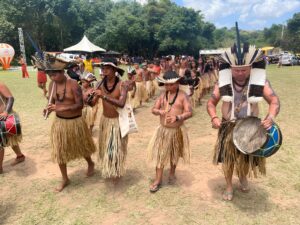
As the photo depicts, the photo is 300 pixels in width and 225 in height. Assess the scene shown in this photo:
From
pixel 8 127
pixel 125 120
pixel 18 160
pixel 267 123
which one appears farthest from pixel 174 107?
pixel 18 160

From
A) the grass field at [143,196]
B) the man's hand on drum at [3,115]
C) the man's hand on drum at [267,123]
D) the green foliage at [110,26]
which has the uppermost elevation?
the green foliage at [110,26]

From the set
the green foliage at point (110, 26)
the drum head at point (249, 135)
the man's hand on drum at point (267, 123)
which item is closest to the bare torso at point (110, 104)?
the drum head at point (249, 135)

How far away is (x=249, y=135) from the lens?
3.27 meters

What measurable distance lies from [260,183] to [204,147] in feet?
5.54

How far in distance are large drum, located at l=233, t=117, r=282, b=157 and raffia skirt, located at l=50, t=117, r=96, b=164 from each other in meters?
2.17

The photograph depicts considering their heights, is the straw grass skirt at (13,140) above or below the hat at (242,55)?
below

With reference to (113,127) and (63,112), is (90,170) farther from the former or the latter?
(63,112)

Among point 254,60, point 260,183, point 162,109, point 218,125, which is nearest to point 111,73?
point 162,109

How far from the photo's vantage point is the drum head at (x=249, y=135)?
316 centimetres

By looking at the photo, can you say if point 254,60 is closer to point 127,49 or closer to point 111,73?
point 111,73

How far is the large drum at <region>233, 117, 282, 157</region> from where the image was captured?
3082 mm

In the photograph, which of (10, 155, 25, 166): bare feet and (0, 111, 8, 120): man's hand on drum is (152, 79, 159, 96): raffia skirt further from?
(0, 111, 8, 120): man's hand on drum

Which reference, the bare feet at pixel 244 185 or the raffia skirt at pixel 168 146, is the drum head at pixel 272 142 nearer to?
the bare feet at pixel 244 185

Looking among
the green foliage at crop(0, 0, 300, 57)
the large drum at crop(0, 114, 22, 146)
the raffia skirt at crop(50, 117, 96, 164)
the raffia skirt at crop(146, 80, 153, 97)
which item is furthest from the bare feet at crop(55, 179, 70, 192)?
the green foliage at crop(0, 0, 300, 57)
